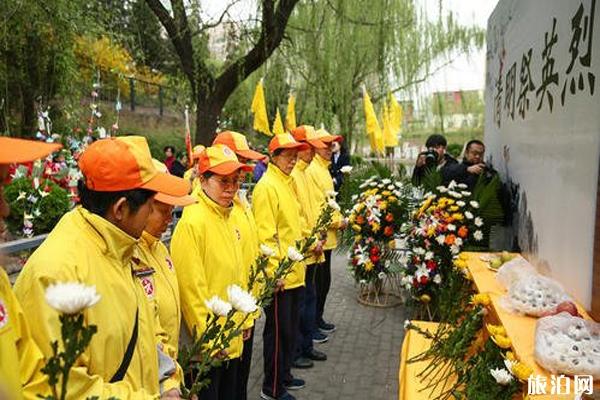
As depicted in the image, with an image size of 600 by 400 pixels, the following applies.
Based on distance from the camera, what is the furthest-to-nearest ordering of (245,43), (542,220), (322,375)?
(245,43) → (322,375) → (542,220)

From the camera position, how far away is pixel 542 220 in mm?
3609

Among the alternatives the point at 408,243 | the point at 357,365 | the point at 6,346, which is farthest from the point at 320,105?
the point at 6,346

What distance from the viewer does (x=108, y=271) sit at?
5.24ft

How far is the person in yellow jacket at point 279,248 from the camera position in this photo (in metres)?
3.62

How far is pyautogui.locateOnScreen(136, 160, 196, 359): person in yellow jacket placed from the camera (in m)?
2.04

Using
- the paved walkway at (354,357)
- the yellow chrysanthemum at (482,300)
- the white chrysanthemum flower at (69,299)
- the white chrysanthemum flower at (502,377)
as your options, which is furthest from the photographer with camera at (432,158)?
the white chrysanthemum flower at (69,299)

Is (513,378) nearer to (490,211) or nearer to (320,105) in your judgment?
(490,211)

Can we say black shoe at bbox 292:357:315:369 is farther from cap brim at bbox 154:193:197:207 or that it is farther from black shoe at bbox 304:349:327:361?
cap brim at bbox 154:193:197:207

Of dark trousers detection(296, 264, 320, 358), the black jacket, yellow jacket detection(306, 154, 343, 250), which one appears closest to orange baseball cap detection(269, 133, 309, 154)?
yellow jacket detection(306, 154, 343, 250)

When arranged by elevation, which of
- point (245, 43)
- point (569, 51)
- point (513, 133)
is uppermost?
point (245, 43)

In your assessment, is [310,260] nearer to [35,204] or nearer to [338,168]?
[35,204]

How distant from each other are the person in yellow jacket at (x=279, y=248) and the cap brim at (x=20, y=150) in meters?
2.45

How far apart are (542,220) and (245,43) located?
499 centimetres

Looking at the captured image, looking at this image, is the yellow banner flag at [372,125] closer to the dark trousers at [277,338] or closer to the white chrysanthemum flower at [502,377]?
the dark trousers at [277,338]
